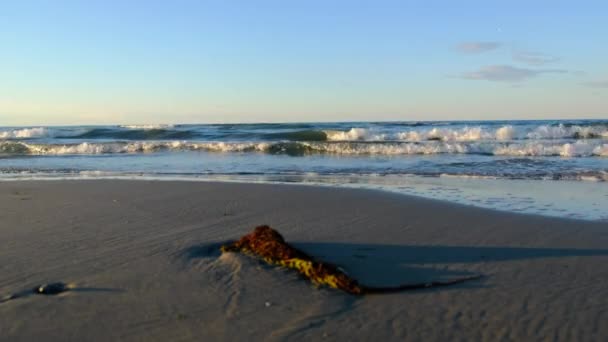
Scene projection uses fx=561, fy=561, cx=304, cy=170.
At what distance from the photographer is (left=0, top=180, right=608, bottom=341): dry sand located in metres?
3.05

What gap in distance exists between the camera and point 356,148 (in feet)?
64.1

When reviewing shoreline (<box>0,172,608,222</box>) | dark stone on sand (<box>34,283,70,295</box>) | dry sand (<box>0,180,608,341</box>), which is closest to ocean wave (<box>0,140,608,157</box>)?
shoreline (<box>0,172,608,222</box>)

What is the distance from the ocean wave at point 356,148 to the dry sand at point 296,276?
1105cm

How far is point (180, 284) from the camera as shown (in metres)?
3.74

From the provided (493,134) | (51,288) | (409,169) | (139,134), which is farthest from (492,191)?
(139,134)

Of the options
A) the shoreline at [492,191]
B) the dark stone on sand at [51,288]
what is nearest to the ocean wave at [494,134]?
the shoreline at [492,191]

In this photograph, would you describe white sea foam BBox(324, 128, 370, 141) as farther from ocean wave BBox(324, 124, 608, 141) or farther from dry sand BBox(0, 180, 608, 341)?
dry sand BBox(0, 180, 608, 341)

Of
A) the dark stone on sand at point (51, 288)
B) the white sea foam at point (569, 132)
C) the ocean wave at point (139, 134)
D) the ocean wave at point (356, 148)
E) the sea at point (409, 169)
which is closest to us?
the dark stone on sand at point (51, 288)

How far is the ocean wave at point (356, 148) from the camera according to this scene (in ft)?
54.7

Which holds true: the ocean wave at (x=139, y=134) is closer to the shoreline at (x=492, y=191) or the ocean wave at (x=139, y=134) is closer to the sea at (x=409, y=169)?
the sea at (x=409, y=169)

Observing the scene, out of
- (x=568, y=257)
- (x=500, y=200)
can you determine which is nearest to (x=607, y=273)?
(x=568, y=257)

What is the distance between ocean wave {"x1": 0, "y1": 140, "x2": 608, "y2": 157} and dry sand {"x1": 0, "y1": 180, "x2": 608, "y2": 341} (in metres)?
11.1

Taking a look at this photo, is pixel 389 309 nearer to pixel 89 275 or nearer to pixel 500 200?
pixel 89 275

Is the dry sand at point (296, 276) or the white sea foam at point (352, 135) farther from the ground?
the white sea foam at point (352, 135)
